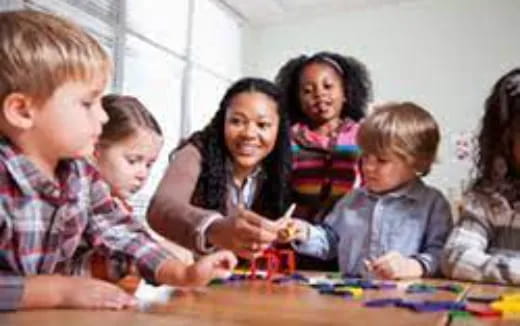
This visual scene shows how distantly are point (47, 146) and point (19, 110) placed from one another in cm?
6

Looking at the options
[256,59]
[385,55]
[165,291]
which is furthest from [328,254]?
[256,59]

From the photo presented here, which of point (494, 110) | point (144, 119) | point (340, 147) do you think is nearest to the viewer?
point (494, 110)

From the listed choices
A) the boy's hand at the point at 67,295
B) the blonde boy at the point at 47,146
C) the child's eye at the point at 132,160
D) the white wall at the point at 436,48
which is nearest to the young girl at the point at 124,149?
the child's eye at the point at 132,160

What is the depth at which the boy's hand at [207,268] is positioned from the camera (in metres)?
0.98

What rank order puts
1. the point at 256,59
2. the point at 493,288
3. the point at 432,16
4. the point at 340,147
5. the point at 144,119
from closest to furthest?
the point at 493,288, the point at 144,119, the point at 340,147, the point at 432,16, the point at 256,59

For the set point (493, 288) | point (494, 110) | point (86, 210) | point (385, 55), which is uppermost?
point (385, 55)

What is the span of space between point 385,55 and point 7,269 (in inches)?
162

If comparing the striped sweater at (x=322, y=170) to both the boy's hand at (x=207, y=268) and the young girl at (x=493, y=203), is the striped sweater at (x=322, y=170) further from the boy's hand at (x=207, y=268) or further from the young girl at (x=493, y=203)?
the boy's hand at (x=207, y=268)

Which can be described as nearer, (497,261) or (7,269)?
(7,269)

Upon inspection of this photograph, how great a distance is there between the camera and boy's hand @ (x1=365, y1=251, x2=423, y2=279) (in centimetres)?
129

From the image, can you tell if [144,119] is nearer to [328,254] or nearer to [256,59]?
[328,254]

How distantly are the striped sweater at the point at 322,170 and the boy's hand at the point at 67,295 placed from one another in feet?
3.28

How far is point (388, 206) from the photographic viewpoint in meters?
1.63

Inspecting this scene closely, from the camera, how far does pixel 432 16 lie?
15.2ft
